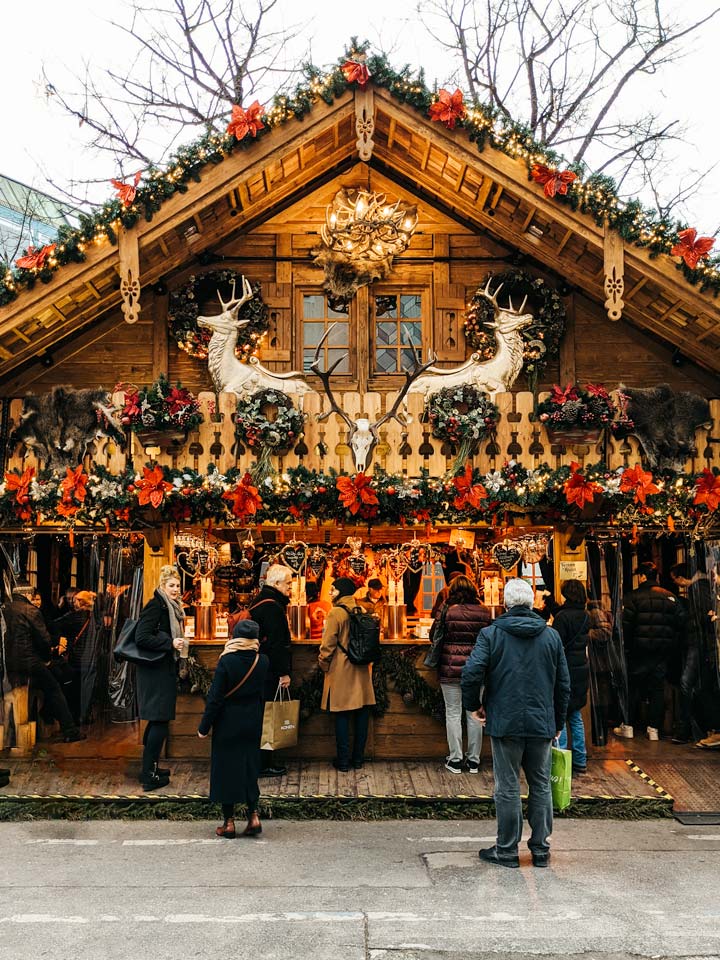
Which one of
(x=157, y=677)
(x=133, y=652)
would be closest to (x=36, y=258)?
(x=133, y=652)

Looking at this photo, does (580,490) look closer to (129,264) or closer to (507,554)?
(507,554)

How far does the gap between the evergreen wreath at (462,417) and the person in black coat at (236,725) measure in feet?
12.1

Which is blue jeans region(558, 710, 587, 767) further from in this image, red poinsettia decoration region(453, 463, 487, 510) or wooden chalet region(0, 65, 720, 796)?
red poinsettia decoration region(453, 463, 487, 510)

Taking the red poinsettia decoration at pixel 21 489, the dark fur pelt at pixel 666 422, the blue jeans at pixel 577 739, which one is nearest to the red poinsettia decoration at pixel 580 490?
the dark fur pelt at pixel 666 422

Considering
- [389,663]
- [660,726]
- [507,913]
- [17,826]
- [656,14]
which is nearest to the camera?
[507,913]

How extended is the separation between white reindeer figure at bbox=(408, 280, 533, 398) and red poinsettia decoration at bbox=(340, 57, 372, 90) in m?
3.10

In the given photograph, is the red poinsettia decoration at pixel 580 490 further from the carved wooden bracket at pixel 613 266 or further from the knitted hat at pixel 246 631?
the knitted hat at pixel 246 631

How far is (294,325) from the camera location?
13.1 metres

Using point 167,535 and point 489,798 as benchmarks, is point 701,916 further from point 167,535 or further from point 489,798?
point 167,535

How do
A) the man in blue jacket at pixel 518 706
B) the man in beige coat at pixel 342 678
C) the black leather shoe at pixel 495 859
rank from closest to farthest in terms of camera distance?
the man in blue jacket at pixel 518 706 → the black leather shoe at pixel 495 859 → the man in beige coat at pixel 342 678

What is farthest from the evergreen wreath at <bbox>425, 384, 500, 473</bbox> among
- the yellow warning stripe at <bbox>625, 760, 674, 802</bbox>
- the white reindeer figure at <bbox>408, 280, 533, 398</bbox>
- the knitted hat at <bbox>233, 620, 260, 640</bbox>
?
the yellow warning stripe at <bbox>625, 760, 674, 802</bbox>

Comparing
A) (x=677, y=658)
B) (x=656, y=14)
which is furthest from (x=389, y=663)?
(x=656, y=14)

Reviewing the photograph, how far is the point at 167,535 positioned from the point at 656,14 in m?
15.0

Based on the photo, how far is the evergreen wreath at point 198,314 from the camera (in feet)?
41.7
